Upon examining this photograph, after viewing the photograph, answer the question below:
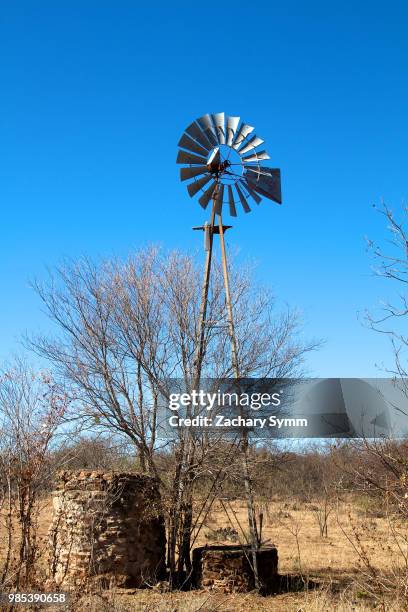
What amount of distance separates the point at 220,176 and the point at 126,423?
458 centimetres

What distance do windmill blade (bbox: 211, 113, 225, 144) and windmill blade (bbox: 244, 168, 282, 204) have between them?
76 cm

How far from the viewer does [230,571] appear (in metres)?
8.88

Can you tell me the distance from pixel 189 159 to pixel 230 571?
6756mm

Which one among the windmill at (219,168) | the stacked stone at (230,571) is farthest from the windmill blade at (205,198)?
the stacked stone at (230,571)

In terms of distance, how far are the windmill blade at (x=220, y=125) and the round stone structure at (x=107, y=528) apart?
5842 millimetres

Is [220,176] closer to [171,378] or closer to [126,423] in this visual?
[171,378]

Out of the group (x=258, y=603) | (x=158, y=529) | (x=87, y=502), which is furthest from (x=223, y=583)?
(x=87, y=502)

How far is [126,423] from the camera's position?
32.1 feet

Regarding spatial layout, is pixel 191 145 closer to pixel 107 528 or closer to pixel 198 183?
pixel 198 183

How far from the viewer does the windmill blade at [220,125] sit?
1043 cm

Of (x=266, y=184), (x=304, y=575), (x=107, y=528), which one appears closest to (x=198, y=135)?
(x=266, y=184)

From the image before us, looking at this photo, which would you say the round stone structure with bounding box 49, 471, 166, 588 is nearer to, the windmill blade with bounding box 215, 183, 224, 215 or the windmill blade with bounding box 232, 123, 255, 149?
the windmill blade with bounding box 215, 183, 224, 215

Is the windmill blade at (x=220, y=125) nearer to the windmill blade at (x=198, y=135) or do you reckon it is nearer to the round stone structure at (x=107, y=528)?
the windmill blade at (x=198, y=135)

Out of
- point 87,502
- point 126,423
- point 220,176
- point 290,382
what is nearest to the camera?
point 87,502
